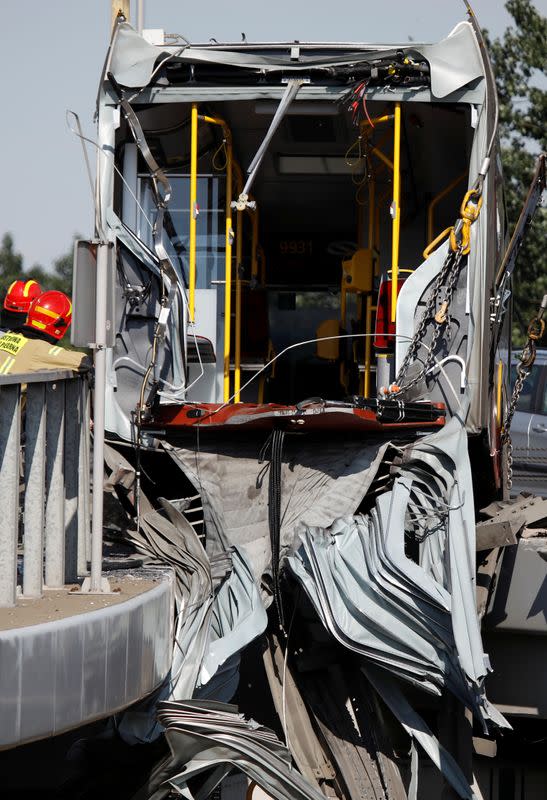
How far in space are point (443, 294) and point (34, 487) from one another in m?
3.16

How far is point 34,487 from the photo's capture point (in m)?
5.16

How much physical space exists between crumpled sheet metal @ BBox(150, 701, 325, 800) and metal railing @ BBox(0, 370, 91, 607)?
844 mm

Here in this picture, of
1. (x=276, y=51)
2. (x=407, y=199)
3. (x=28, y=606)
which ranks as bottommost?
(x=28, y=606)

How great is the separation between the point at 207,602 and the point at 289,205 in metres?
6.80

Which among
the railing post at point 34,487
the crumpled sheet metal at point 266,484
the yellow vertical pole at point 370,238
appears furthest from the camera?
the yellow vertical pole at point 370,238

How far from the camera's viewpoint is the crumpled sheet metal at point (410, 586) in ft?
19.1

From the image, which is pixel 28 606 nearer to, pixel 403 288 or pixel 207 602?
pixel 207 602

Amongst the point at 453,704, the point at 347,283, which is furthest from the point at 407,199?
the point at 453,704

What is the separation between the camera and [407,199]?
966 cm

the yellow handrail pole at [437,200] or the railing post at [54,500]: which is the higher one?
the yellow handrail pole at [437,200]

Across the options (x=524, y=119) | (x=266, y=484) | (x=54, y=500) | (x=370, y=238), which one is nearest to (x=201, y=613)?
(x=54, y=500)

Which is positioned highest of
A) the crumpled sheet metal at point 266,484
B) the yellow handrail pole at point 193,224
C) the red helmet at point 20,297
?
the yellow handrail pole at point 193,224

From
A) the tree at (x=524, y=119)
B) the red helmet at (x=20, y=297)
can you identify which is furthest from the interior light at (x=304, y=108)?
the tree at (x=524, y=119)

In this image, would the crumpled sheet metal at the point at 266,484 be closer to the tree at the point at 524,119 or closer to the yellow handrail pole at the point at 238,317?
the yellow handrail pole at the point at 238,317
